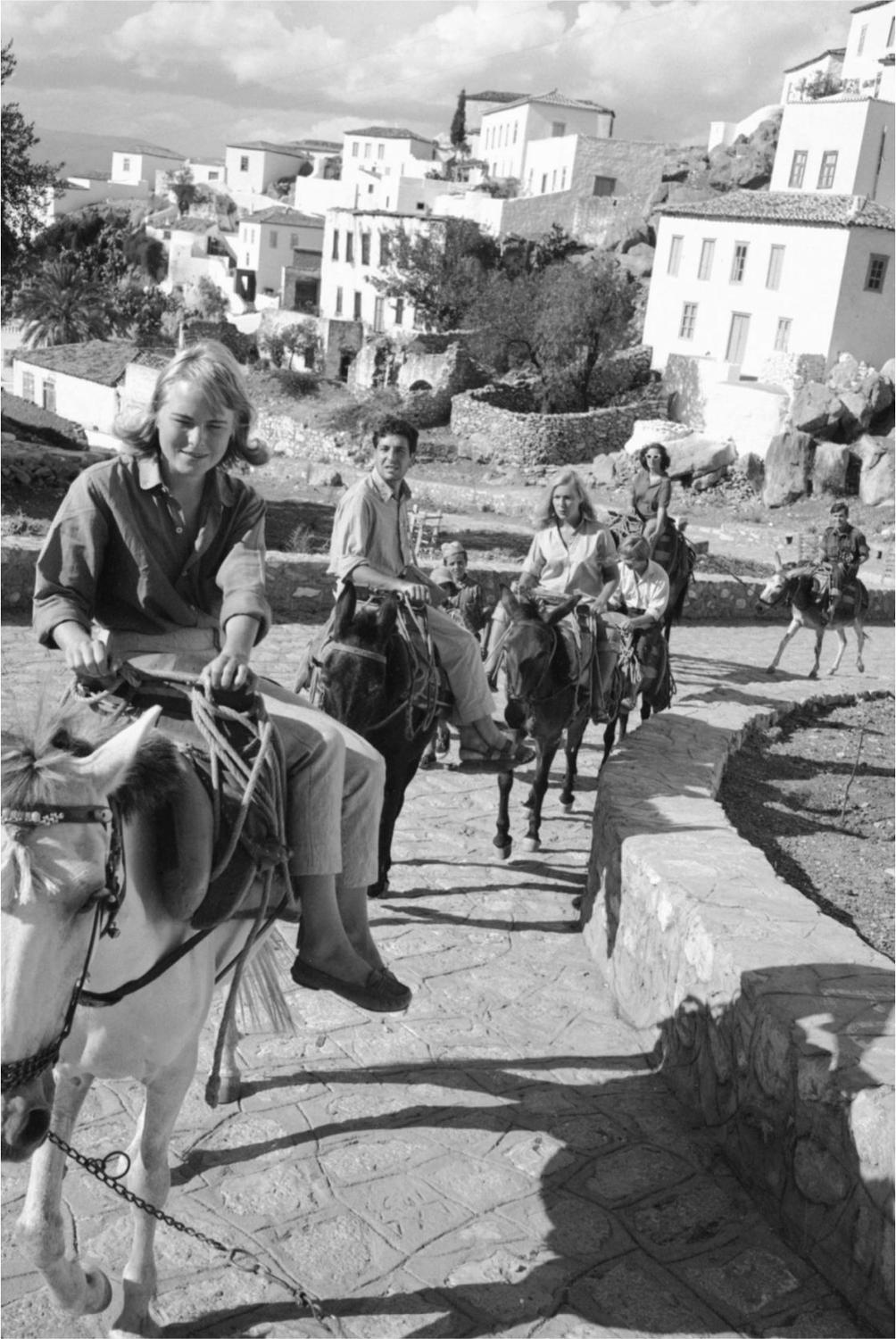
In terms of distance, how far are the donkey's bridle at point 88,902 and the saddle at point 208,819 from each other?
0.55 ft

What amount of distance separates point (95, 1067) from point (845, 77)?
261ft

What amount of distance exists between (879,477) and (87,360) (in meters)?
32.8

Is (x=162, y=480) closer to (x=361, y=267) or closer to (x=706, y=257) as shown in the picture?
(x=706, y=257)

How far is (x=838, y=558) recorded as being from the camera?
1479cm

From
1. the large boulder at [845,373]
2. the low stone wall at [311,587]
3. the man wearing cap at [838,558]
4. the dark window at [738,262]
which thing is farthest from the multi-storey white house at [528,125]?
the man wearing cap at [838,558]

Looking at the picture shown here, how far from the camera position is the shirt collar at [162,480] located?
3.76 m

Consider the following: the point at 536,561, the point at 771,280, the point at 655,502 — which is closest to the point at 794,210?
the point at 771,280

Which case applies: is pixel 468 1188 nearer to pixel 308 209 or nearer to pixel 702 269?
pixel 702 269

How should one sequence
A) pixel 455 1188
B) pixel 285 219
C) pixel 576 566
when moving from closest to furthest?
1. pixel 455 1188
2. pixel 576 566
3. pixel 285 219

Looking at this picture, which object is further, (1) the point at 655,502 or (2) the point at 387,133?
(2) the point at 387,133

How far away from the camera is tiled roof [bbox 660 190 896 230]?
4322 centimetres

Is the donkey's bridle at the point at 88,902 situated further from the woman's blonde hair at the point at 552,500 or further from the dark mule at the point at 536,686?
the woman's blonde hair at the point at 552,500

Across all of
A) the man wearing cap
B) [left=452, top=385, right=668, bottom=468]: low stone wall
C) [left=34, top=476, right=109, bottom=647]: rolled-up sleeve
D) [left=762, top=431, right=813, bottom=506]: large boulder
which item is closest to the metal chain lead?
[left=34, top=476, right=109, bottom=647]: rolled-up sleeve

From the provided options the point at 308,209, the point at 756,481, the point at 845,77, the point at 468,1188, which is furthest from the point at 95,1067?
the point at 308,209
